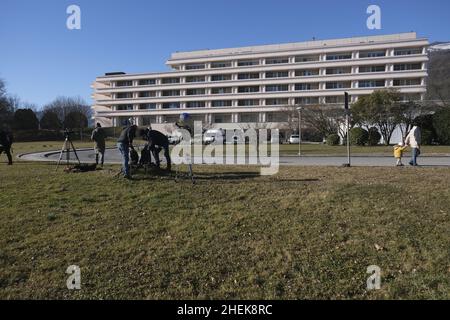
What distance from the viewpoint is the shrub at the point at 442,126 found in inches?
1277

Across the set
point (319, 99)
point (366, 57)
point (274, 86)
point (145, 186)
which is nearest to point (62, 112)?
point (274, 86)

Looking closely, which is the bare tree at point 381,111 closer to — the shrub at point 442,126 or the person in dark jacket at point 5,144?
the shrub at point 442,126

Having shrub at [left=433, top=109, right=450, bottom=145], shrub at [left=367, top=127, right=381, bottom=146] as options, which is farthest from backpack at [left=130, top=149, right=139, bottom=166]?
shrub at [left=433, top=109, right=450, bottom=145]

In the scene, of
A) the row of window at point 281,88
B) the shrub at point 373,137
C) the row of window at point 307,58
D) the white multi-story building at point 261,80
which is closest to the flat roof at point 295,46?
the white multi-story building at point 261,80

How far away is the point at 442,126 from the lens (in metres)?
32.7

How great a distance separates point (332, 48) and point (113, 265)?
70385 mm

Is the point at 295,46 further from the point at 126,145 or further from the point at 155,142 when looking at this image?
the point at 126,145

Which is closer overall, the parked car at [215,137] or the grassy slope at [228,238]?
the grassy slope at [228,238]

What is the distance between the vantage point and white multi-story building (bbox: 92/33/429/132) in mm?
63781

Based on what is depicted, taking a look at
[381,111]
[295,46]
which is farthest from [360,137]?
[295,46]

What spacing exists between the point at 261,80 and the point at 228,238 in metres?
68.9

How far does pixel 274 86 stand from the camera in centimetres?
7181

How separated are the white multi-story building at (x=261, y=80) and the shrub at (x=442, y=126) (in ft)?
79.3
